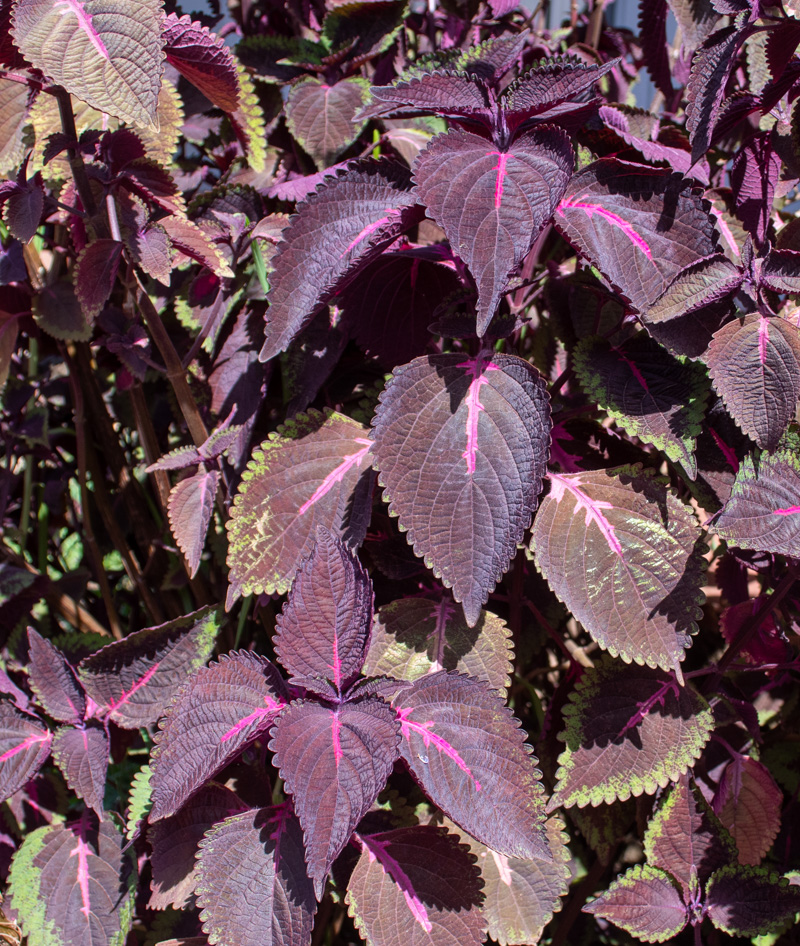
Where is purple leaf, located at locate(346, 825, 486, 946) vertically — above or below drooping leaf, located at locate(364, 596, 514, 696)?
below

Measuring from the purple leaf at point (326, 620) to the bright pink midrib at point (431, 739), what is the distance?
0.07 m

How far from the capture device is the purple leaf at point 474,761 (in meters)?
0.76

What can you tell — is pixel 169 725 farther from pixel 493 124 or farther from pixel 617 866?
pixel 617 866

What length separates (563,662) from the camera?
4.50 ft

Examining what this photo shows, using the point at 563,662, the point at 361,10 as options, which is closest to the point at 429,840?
the point at 563,662

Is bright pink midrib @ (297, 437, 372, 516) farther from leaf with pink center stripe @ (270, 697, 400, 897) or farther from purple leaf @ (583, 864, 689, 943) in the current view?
purple leaf @ (583, 864, 689, 943)

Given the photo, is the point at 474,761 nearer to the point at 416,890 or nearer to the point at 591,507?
the point at 416,890

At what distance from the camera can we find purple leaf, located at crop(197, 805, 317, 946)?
80cm

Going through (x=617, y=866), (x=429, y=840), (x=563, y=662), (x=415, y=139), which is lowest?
(x=617, y=866)

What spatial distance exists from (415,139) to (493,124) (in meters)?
0.31

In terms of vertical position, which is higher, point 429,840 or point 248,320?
point 248,320

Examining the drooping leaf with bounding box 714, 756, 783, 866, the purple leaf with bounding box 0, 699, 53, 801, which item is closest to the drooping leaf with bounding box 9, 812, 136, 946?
the purple leaf with bounding box 0, 699, 53, 801

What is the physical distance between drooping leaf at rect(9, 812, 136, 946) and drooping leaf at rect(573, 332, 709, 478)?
32.3 inches

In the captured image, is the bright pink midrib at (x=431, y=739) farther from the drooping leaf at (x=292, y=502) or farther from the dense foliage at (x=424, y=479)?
the drooping leaf at (x=292, y=502)
